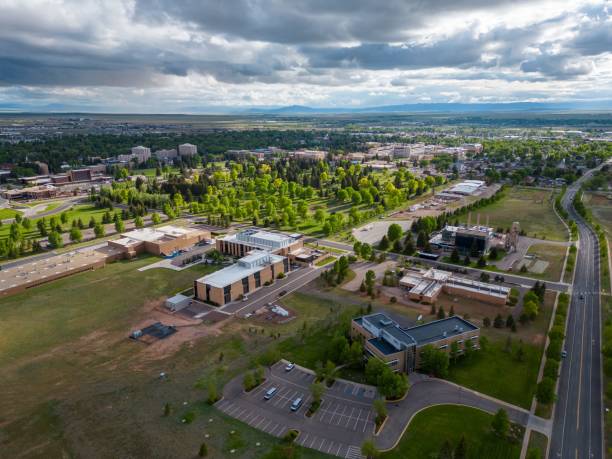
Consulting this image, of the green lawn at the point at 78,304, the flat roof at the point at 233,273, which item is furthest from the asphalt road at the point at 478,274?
the green lawn at the point at 78,304

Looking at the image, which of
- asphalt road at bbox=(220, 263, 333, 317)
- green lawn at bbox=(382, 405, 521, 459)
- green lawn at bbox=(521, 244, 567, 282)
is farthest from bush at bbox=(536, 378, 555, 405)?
asphalt road at bbox=(220, 263, 333, 317)

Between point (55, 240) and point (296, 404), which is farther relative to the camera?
point (55, 240)

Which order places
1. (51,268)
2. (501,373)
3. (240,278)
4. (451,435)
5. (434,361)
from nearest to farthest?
1. (451,435)
2. (434,361)
3. (501,373)
4. (240,278)
5. (51,268)

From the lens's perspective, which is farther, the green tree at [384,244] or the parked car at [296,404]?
the green tree at [384,244]

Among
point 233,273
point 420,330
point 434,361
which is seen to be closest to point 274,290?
point 233,273

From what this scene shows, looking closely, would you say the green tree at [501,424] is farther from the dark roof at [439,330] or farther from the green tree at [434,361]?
the dark roof at [439,330]

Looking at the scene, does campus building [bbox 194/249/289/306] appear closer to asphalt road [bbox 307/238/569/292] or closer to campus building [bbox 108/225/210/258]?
asphalt road [bbox 307/238/569/292]

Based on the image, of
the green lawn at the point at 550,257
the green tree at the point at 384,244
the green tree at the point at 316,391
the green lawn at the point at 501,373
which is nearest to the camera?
the green tree at the point at 316,391

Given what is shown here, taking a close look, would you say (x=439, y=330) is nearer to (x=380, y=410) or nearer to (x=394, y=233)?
(x=380, y=410)
